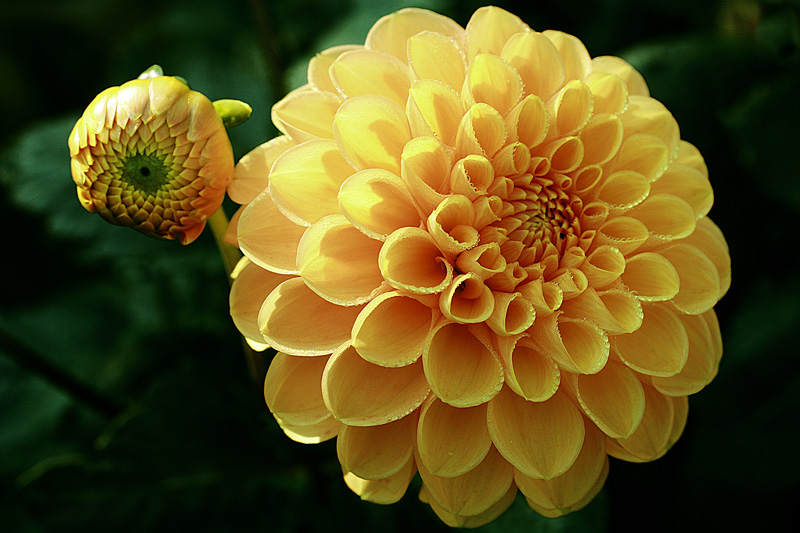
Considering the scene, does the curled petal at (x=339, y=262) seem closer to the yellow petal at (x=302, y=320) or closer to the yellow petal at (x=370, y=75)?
the yellow petal at (x=302, y=320)

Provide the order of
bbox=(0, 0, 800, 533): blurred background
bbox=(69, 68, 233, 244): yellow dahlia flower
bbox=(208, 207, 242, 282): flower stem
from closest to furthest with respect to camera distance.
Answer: bbox=(69, 68, 233, 244): yellow dahlia flower → bbox=(208, 207, 242, 282): flower stem → bbox=(0, 0, 800, 533): blurred background

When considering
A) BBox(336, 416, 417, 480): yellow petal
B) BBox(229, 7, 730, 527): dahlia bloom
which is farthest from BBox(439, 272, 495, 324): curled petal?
BBox(336, 416, 417, 480): yellow petal

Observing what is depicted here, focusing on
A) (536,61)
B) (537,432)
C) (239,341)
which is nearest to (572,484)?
(537,432)

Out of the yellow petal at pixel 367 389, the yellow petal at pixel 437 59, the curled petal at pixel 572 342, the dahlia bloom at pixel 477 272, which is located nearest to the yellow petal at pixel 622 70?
the dahlia bloom at pixel 477 272

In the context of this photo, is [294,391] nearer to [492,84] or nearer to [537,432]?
[537,432]

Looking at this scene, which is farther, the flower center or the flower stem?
the flower stem

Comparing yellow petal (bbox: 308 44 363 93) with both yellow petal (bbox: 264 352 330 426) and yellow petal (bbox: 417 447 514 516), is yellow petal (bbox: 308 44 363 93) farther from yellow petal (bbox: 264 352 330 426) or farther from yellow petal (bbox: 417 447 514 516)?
yellow petal (bbox: 417 447 514 516)
